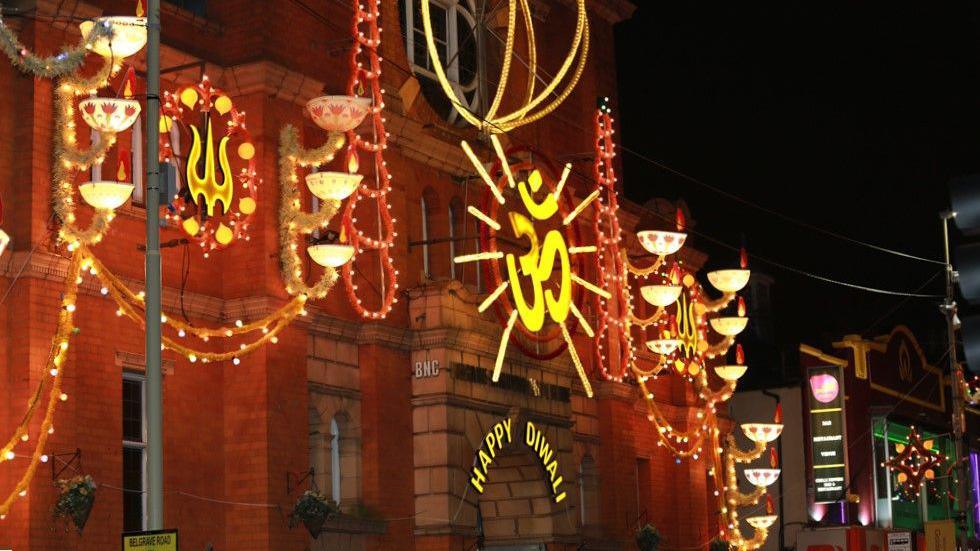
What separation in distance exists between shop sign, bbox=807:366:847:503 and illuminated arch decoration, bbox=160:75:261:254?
3000 centimetres

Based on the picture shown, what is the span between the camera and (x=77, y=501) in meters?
25.4

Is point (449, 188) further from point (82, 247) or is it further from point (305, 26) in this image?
point (82, 247)

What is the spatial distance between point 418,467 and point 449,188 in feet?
20.3

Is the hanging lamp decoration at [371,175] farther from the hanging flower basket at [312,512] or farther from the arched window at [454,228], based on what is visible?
the hanging flower basket at [312,512]

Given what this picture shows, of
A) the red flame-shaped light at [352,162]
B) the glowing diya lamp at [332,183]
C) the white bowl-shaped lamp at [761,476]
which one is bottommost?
the white bowl-shaped lamp at [761,476]

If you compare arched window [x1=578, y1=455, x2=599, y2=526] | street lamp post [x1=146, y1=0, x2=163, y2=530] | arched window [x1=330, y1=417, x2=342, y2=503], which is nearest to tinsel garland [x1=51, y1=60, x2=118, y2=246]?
street lamp post [x1=146, y1=0, x2=163, y2=530]

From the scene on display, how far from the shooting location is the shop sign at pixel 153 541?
60.0 feet

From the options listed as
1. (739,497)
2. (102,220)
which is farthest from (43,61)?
(739,497)

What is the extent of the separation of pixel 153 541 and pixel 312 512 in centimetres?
1098

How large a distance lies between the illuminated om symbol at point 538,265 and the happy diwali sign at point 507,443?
86.5 inches

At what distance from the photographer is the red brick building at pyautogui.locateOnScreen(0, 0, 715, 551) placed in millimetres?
26719

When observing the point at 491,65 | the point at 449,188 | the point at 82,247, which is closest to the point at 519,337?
the point at 449,188

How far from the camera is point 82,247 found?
26.2 m

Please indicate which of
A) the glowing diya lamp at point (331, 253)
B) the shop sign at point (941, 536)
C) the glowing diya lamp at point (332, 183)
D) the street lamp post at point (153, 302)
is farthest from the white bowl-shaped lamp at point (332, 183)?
the shop sign at point (941, 536)
